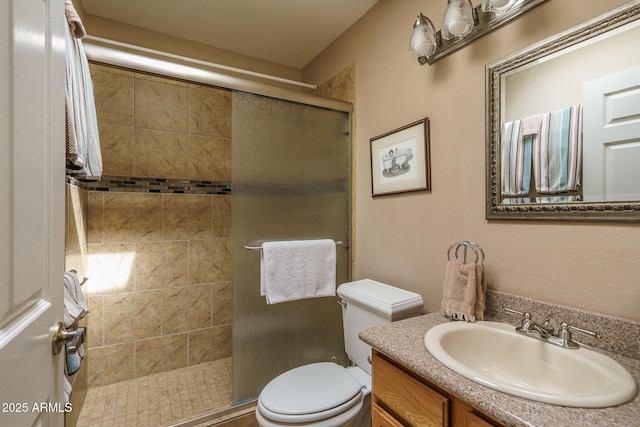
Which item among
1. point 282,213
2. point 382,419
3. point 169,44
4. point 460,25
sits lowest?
point 382,419

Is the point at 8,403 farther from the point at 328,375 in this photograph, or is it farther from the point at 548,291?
the point at 548,291

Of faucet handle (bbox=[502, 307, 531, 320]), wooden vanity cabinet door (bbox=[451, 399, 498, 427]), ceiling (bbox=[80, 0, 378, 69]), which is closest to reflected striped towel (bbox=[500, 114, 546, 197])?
faucet handle (bbox=[502, 307, 531, 320])

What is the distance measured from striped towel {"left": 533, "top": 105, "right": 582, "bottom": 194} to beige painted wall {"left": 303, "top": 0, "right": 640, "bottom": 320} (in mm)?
139

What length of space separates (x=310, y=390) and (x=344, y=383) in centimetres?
17

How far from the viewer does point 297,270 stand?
174 centimetres

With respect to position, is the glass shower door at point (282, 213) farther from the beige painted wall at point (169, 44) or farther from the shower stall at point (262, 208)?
the beige painted wall at point (169, 44)

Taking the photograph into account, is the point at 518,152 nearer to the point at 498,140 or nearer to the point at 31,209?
the point at 498,140

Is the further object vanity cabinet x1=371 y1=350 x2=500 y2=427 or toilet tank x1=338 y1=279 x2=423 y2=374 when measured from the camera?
toilet tank x1=338 y1=279 x2=423 y2=374

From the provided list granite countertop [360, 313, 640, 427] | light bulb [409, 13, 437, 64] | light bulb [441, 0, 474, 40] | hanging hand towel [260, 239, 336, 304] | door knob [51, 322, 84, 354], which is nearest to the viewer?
granite countertop [360, 313, 640, 427]

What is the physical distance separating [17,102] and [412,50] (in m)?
1.42

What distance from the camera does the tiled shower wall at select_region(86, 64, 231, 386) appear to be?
2047 millimetres

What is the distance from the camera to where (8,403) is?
1.50 ft

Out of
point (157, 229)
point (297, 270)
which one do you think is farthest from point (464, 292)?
point (157, 229)

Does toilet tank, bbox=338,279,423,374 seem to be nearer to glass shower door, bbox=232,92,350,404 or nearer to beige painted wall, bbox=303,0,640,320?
beige painted wall, bbox=303,0,640,320
